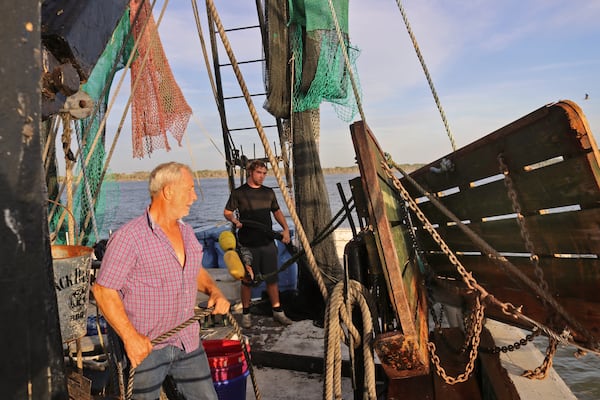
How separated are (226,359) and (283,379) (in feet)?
4.31

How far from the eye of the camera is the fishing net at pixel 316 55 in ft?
21.1

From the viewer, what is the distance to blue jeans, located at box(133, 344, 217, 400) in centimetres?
244

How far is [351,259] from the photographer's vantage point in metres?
3.26

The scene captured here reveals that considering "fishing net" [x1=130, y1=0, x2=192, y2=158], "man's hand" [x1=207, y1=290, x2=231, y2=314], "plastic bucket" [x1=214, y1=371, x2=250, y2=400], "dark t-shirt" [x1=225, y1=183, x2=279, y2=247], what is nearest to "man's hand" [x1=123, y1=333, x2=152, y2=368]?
"man's hand" [x1=207, y1=290, x2=231, y2=314]

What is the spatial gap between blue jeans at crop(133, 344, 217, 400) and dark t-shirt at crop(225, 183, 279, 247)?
3.19m

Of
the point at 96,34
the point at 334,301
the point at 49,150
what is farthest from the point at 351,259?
the point at 49,150

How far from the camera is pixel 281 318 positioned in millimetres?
5715

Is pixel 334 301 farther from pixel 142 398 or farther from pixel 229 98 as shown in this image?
pixel 229 98

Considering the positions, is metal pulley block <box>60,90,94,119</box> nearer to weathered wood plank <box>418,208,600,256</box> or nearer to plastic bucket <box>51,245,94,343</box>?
plastic bucket <box>51,245,94,343</box>

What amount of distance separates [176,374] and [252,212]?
3395 mm

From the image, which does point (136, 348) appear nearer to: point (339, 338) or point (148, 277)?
point (148, 277)

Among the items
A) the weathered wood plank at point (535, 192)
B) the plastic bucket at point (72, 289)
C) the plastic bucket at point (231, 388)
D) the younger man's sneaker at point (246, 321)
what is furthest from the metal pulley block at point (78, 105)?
the younger man's sneaker at point (246, 321)

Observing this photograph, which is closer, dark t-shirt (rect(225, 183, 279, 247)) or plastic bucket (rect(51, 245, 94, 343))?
plastic bucket (rect(51, 245, 94, 343))

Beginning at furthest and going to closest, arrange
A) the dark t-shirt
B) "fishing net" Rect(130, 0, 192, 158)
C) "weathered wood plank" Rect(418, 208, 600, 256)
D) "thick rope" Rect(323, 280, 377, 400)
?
"fishing net" Rect(130, 0, 192, 158), the dark t-shirt, "weathered wood plank" Rect(418, 208, 600, 256), "thick rope" Rect(323, 280, 377, 400)
